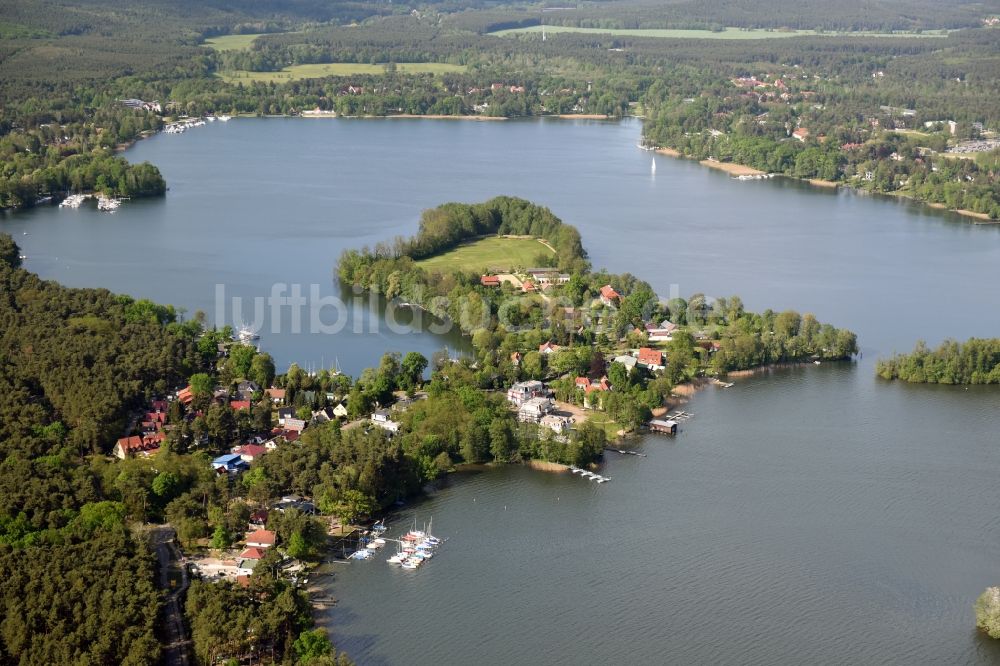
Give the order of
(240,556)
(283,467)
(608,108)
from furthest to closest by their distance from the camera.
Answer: (608,108) < (283,467) < (240,556)

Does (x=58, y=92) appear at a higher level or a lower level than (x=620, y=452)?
higher

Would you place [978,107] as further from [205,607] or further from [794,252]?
[205,607]

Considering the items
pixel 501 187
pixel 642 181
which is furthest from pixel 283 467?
pixel 642 181

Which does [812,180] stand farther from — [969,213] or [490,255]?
[490,255]

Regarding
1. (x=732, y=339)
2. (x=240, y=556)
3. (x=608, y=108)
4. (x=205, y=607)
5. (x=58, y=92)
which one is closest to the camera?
(x=205, y=607)

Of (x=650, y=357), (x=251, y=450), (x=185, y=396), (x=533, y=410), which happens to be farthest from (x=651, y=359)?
(x=185, y=396)

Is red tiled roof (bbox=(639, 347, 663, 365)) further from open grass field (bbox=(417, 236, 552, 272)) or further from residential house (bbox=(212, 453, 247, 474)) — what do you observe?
residential house (bbox=(212, 453, 247, 474))

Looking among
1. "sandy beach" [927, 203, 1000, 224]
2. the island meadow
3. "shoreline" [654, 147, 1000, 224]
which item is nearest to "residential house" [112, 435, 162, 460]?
the island meadow
